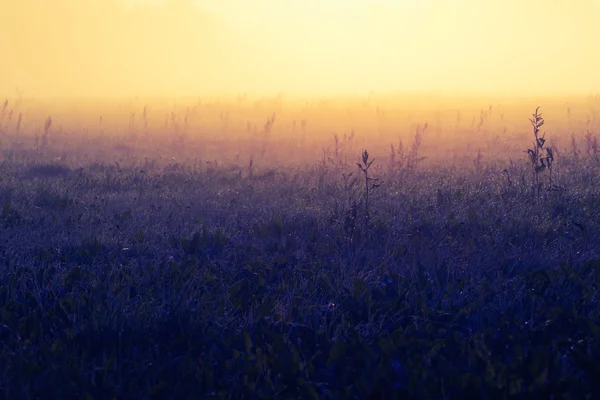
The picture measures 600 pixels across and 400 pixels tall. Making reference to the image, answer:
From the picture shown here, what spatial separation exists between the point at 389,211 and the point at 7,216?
154 inches

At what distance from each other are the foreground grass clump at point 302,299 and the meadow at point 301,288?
14 mm

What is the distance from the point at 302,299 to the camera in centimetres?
383

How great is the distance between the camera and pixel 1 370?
2910 millimetres

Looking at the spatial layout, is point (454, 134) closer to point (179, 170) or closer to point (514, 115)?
point (514, 115)

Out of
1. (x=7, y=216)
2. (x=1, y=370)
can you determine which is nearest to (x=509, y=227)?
(x=1, y=370)

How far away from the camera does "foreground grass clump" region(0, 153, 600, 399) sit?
289 centimetres

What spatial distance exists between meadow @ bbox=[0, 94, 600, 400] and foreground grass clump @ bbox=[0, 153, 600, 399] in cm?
1

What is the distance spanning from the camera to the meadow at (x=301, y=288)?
9.55ft

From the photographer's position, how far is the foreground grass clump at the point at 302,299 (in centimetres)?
289

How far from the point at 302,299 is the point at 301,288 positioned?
0.60ft

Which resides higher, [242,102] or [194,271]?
[242,102]

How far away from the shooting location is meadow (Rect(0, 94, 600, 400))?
2.91 metres

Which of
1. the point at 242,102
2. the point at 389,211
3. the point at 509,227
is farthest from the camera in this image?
the point at 242,102

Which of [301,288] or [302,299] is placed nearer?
[302,299]
